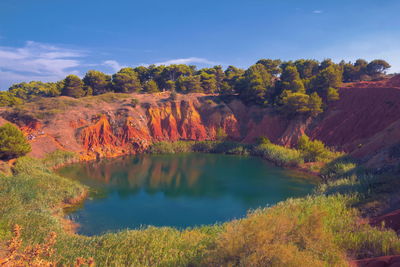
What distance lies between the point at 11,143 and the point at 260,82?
1603 inches

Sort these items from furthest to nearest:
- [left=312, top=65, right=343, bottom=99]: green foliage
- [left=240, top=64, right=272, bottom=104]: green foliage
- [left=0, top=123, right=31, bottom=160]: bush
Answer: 1. [left=240, top=64, right=272, bottom=104]: green foliage
2. [left=312, top=65, right=343, bottom=99]: green foliage
3. [left=0, top=123, right=31, bottom=160]: bush

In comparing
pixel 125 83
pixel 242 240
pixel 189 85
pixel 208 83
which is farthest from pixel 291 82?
pixel 242 240

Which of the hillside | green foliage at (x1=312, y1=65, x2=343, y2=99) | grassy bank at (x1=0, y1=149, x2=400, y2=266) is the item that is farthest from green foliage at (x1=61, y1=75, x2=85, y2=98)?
green foliage at (x1=312, y1=65, x2=343, y2=99)

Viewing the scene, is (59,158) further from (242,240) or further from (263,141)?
(242,240)

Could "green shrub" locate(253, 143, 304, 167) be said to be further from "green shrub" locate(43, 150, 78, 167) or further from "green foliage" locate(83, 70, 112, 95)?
"green foliage" locate(83, 70, 112, 95)

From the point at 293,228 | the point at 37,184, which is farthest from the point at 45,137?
the point at 293,228

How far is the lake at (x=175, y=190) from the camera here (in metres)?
18.5

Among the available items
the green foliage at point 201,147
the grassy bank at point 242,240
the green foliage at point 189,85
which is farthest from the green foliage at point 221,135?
the grassy bank at point 242,240

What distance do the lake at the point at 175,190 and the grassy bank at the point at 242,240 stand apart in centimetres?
397

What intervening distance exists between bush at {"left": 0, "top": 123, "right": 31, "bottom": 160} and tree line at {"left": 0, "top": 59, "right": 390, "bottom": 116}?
29379 mm

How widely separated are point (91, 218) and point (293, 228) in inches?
571

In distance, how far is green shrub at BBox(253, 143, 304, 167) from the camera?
3284cm

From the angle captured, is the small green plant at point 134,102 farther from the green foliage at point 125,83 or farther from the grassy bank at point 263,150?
the grassy bank at point 263,150

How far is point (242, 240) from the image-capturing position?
8430 millimetres
